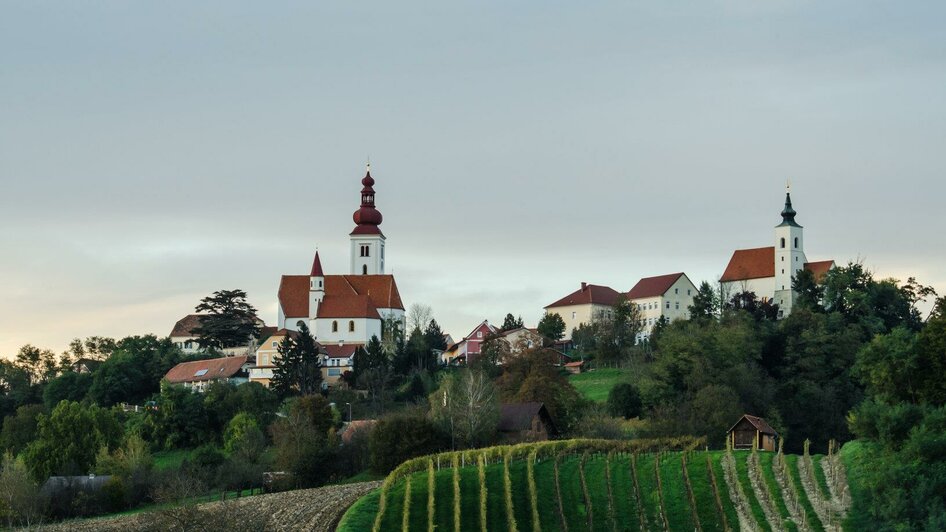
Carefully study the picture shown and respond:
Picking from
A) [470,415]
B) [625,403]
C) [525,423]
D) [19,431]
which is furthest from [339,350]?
[470,415]

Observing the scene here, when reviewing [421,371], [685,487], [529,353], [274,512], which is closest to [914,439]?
[685,487]

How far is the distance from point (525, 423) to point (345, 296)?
4895 cm

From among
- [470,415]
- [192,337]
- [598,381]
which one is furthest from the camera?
[192,337]

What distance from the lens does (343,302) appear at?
4503 inches

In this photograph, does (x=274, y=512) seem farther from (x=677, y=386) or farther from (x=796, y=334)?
(x=796, y=334)

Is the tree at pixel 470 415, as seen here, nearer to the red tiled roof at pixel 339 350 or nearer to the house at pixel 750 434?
the house at pixel 750 434

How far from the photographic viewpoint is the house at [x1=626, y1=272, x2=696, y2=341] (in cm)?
11438

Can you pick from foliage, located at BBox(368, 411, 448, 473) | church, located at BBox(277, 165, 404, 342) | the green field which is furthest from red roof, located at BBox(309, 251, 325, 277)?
foliage, located at BBox(368, 411, 448, 473)

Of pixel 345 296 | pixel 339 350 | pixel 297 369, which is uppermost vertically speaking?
pixel 345 296

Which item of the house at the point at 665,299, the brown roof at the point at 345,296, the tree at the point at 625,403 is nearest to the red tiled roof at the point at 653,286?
the house at the point at 665,299

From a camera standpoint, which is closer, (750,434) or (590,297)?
(750,434)

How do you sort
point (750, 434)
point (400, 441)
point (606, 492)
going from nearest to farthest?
point (606, 492) < point (750, 434) < point (400, 441)

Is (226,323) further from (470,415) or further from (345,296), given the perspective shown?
(470,415)

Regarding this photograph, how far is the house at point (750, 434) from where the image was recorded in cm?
5878
